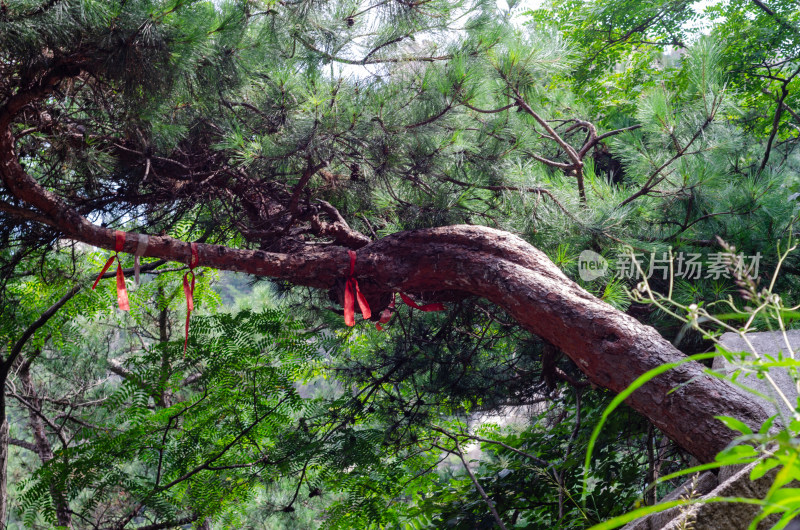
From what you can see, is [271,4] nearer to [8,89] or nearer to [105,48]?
[105,48]

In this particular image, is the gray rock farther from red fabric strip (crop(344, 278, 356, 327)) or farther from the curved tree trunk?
red fabric strip (crop(344, 278, 356, 327))

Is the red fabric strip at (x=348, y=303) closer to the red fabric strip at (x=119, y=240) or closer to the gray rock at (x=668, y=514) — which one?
the red fabric strip at (x=119, y=240)

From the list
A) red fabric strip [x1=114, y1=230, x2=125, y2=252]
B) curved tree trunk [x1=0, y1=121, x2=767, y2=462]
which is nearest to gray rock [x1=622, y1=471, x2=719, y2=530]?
curved tree trunk [x1=0, y1=121, x2=767, y2=462]

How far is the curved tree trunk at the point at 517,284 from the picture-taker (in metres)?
1.68

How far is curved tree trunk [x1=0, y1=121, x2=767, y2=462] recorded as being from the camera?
168 centimetres

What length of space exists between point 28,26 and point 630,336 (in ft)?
6.66

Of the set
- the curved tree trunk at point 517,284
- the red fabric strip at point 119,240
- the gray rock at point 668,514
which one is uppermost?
the red fabric strip at point 119,240

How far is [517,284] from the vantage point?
2.12 metres

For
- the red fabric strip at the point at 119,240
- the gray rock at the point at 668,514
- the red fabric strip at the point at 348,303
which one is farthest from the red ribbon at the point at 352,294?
the gray rock at the point at 668,514

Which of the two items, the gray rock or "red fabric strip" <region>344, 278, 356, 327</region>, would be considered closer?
the gray rock

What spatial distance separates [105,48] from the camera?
6.44 feet

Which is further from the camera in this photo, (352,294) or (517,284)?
(352,294)

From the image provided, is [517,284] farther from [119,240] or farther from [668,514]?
[119,240]

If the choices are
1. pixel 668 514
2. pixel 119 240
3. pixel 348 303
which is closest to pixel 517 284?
pixel 348 303
